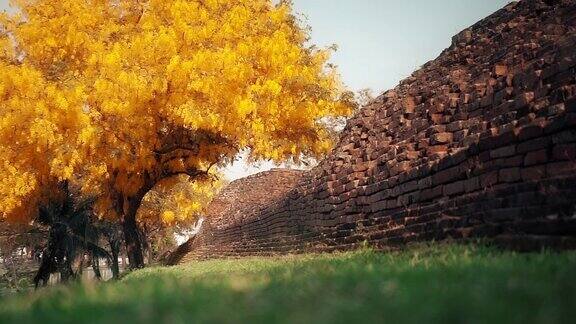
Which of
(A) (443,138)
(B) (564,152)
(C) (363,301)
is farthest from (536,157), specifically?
(C) (363,301)

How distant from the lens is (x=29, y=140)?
1302 centimetres

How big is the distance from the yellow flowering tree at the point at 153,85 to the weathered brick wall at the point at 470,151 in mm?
2448

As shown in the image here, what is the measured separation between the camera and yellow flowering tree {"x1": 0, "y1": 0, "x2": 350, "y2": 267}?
12539 millimetres

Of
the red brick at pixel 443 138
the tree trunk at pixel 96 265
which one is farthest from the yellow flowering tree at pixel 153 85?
the tree trunk at pixel 96 265

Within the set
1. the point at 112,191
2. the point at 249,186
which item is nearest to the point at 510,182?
the point at 112,191

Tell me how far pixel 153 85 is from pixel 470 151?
8.66m

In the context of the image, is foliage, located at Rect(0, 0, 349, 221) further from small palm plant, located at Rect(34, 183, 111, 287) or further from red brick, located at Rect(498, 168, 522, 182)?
red brick, located at Rect(498, 168, 522, 182)

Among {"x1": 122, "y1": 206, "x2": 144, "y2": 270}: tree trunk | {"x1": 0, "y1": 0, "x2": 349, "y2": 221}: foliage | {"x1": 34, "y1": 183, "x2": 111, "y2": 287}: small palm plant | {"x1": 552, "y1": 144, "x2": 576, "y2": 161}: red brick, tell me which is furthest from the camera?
{"x1": 34, "y1": 183, "x2": 111, "y2": 287}: small palm plant

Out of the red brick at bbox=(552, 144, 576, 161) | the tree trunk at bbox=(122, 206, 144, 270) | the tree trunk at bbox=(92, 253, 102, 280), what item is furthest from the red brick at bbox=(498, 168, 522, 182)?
the tree trunk at bbox=(92, 253, 102, 280)

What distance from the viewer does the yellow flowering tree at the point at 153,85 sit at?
1254cm

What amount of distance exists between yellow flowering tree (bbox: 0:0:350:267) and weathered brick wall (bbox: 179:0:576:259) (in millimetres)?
2448

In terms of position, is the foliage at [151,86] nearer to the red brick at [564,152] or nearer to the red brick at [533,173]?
the red brick at [533,173]

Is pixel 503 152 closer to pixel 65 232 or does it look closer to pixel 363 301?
pixel 363 301

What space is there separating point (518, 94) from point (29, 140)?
38.2ft
